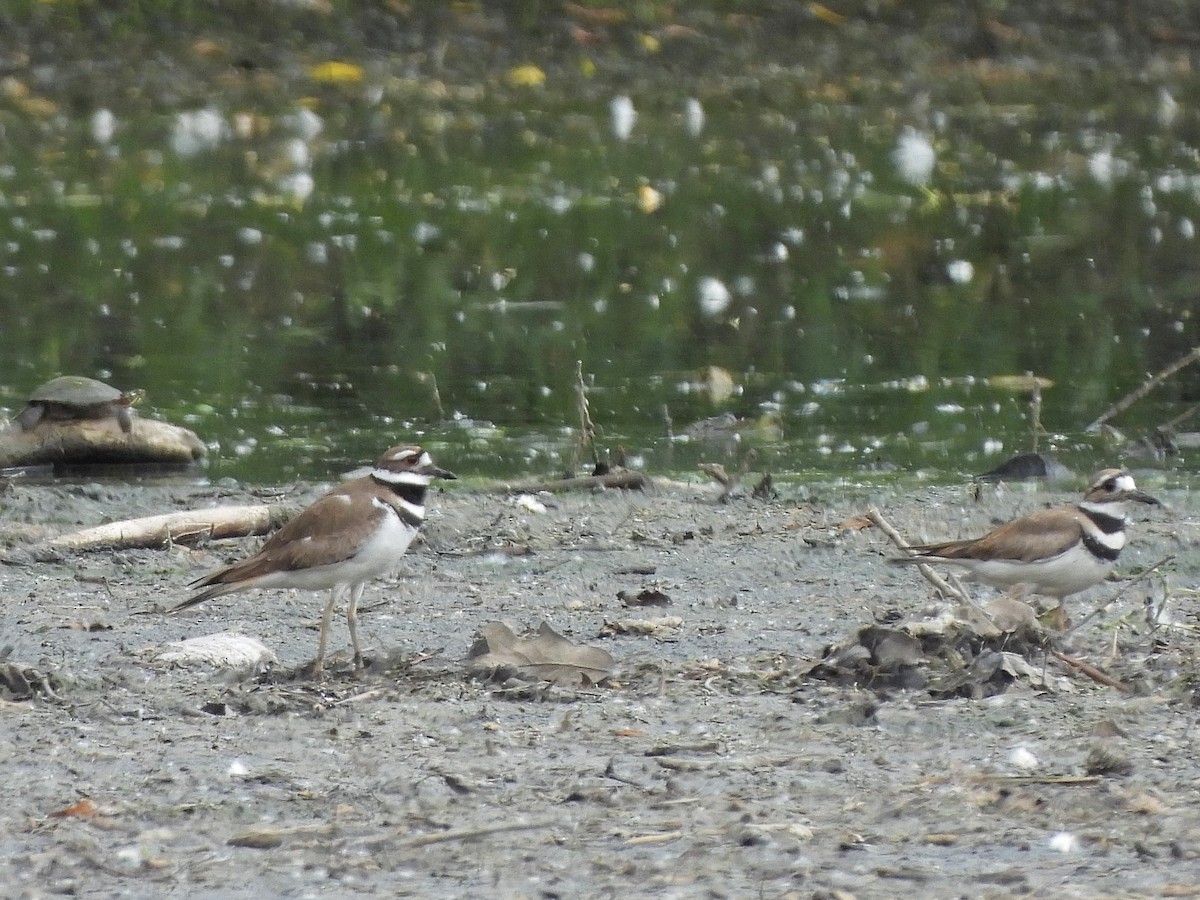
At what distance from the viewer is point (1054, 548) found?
681cm

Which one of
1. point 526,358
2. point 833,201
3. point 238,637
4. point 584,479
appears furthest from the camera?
point 833,201

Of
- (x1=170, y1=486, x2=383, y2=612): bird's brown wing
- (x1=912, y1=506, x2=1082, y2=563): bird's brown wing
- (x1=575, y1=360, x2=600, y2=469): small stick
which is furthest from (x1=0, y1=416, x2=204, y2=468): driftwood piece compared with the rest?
(x1=912, y1=506, x2=1082, y2=563): bird's brown wing

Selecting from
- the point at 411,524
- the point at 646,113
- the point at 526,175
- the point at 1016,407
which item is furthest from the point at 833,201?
the point at 411,524

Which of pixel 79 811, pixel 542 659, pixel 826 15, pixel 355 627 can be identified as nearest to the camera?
pixel 79 811

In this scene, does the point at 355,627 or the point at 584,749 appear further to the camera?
the point at 355,627

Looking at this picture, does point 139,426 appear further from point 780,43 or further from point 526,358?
point 780,43

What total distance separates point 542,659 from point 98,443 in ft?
16.1

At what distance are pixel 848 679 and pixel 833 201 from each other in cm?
1357

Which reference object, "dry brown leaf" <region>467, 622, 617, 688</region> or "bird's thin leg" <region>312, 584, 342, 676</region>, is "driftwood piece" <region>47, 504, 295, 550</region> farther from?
"dry brown leaf" <region>467, 622, 617, 688</region>

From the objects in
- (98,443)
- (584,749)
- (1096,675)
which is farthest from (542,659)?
(98,443)

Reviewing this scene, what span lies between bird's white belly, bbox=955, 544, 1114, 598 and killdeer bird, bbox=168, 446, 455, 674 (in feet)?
6.24

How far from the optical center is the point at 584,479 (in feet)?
29.8

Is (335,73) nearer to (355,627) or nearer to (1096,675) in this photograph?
(355,627)

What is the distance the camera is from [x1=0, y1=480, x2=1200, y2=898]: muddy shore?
433 cm
